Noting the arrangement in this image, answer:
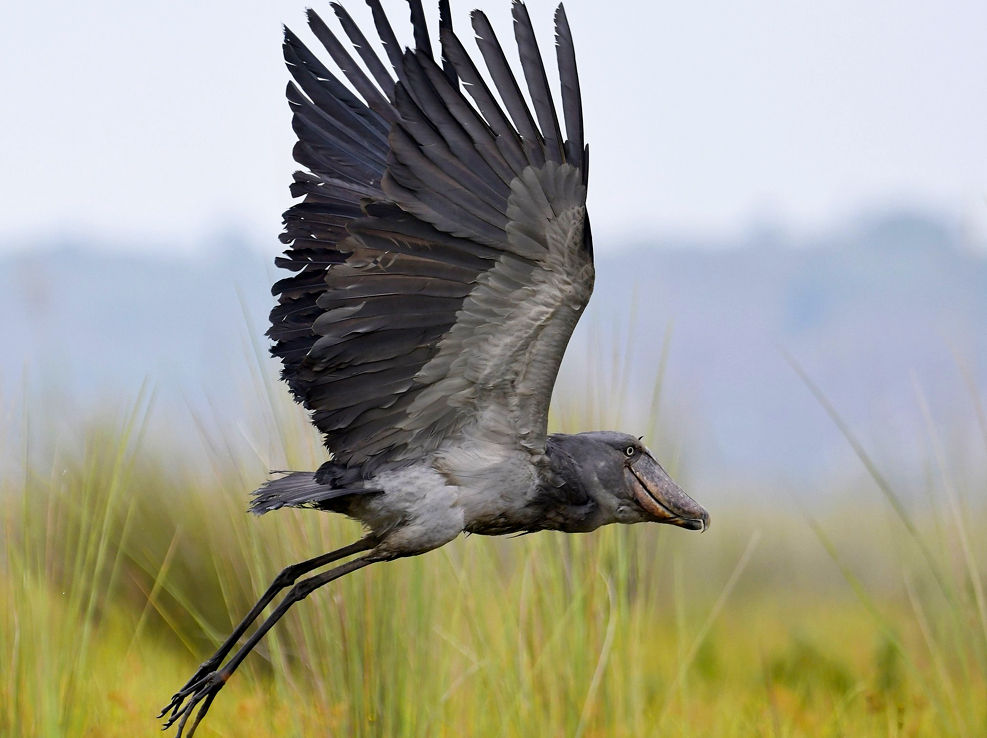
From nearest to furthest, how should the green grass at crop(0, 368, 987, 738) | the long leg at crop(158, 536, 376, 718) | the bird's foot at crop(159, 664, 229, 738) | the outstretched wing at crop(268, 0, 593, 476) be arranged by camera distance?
the outstretched wing at crop(268, 0, 593, 476) < the bird's foot at crop(159, 664, 229, 738) < the long leg at crop(158, 536, 376, 718) < the green grass at crop(0, 368, 987, 738)

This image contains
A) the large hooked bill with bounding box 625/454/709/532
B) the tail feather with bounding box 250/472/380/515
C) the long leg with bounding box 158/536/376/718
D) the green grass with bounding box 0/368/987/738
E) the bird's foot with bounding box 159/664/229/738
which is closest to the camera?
the tail feather with bounding box 250/472/380/515

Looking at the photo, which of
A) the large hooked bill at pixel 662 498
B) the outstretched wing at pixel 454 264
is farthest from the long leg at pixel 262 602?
the large hooked bill at pixel 662 498

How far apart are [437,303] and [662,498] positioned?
1.10m

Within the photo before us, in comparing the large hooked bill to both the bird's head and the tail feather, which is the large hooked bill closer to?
the bird's head

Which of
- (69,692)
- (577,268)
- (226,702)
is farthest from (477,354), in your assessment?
(226,702)

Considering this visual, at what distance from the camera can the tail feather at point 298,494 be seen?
3207 millimetres

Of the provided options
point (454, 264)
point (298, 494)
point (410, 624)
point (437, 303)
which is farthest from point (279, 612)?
point (454, 264)

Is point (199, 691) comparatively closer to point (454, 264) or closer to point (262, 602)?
point (262, 602)

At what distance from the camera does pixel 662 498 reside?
3619mm

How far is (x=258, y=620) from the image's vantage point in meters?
4.41

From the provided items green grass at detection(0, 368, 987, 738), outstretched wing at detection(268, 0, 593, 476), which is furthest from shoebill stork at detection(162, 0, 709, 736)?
green grass at detection(0, 368, 987, 738)

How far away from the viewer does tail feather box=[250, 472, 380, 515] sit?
3207 millimetres

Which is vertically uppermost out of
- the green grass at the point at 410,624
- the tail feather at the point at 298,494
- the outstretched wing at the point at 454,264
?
the outstretched wing at the point at 454,264

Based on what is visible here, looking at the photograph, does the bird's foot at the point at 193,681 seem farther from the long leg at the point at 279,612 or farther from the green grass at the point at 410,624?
the green grass at the point at 410,624
